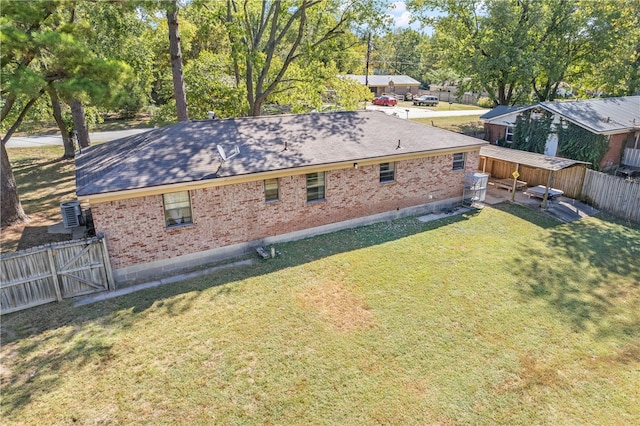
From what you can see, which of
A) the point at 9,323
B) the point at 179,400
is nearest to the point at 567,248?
the point at 179,400

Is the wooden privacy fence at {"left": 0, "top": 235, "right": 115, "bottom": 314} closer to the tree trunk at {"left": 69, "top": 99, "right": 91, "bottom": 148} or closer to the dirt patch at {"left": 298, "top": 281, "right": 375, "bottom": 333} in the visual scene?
the dirt patch at {"left": 298, "top": 281, "right": 375, "bottom": 333}

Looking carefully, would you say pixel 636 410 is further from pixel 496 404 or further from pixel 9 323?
pixel 9 323

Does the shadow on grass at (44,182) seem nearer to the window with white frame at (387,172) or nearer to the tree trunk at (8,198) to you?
the tree trunk at (8,198)

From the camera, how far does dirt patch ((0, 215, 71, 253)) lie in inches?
508

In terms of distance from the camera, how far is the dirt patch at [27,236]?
12914 millimetres

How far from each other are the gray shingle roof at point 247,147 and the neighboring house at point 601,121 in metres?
9.51

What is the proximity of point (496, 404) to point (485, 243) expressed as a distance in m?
7.73

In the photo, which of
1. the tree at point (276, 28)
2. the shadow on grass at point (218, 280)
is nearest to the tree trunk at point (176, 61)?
the tree at point (276, 28)

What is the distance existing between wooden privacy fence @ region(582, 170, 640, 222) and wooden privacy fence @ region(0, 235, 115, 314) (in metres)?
20.6

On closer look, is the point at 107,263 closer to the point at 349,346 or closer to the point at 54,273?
the point at 54,273

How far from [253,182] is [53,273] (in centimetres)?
601

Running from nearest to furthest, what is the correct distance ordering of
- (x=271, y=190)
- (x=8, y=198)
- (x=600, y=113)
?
(x=271, y=190), (x=8, y=198), (x=600, y=113)

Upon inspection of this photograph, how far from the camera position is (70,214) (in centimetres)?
1368

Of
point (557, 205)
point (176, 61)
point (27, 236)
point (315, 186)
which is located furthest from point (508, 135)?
point (27, 236)
